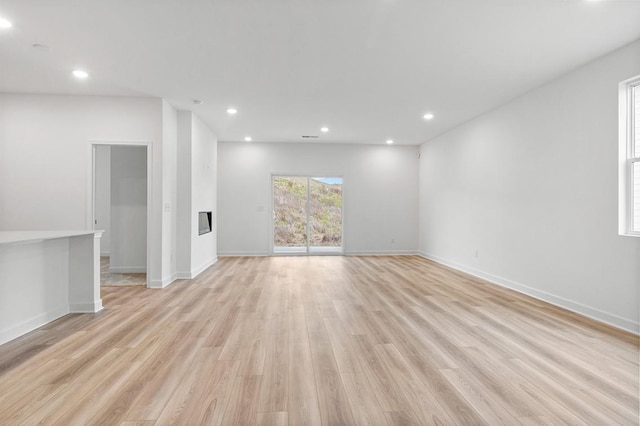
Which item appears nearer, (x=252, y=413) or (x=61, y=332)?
(x=252, y=413)

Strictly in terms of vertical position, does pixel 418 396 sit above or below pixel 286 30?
below

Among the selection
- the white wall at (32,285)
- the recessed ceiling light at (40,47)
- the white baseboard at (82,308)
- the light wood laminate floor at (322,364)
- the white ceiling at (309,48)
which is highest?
the recessed ceiling light at (40,47)

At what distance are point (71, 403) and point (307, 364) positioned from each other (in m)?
1.44

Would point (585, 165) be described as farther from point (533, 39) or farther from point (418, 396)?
point (418, 396)

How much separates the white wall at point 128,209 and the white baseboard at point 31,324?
274cm

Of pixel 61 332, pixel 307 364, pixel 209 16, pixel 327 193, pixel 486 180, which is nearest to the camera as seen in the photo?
pixel 307 364

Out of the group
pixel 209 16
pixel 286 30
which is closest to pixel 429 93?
pixel 286 30

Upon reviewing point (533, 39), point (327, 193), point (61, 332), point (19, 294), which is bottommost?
point (61, 332)

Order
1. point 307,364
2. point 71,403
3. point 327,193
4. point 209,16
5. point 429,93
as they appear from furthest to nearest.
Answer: point 327,193
point 429,93
point 209,16
point 307,364
point 71,403

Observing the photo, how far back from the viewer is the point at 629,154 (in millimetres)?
3414

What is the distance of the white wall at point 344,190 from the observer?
328 inches

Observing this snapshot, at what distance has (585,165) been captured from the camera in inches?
149

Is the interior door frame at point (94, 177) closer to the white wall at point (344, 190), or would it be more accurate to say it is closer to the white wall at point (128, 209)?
the white wall at point (128, 209)

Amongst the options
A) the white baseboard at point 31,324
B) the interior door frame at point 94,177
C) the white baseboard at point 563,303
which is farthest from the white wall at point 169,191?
the white baseboard at point 563,303
